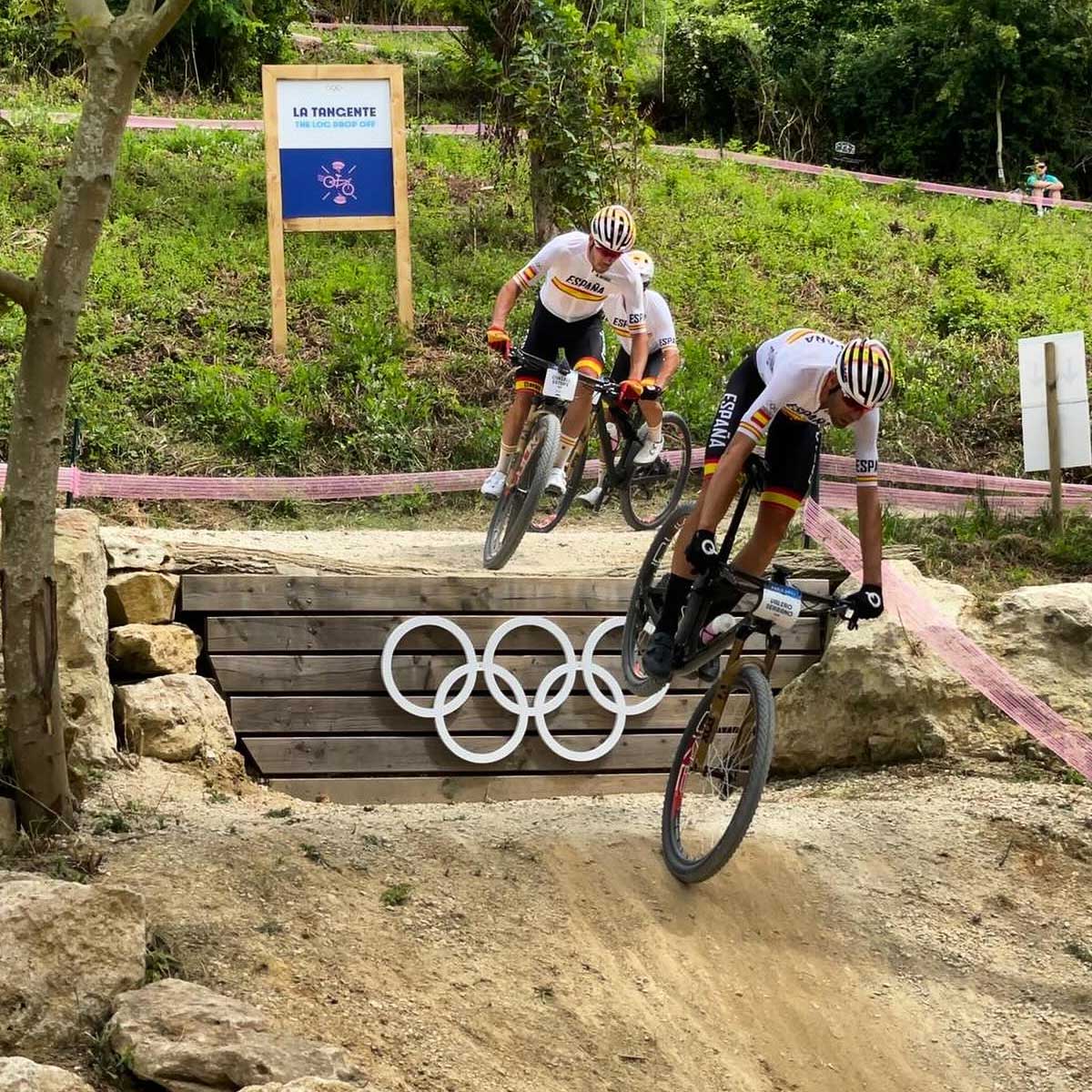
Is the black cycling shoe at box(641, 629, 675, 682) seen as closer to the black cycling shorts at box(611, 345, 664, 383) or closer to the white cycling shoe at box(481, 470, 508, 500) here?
the white cycling shoe at box(481, 470, 508, 500)

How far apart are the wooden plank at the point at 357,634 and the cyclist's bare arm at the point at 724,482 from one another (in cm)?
300

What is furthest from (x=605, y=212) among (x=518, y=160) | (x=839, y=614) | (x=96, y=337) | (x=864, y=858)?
(x=518, y=160)

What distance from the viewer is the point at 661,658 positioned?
6.22 m

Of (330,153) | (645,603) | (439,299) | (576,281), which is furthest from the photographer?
(439,299)

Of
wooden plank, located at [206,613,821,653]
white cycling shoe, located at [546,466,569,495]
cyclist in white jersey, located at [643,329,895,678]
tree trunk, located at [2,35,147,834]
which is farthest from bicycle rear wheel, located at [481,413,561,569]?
tree trunk, located at [2,35,147,834]

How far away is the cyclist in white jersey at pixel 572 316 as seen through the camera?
8.58 metres

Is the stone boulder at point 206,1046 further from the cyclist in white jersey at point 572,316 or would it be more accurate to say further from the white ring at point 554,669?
the cyclist in white jersey at point 572,316

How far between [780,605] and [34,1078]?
10.4 feet

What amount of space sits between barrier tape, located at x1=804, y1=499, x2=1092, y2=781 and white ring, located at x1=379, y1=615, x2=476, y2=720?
7.97 feet

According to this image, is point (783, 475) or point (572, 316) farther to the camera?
point (572, 316)

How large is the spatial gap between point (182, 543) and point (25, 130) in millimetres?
12027

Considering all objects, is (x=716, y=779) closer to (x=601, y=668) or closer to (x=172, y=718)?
(x=601, y=668)

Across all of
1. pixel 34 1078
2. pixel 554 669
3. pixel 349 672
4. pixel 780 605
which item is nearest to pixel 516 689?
pixel 554 669

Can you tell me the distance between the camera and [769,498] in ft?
20.5
